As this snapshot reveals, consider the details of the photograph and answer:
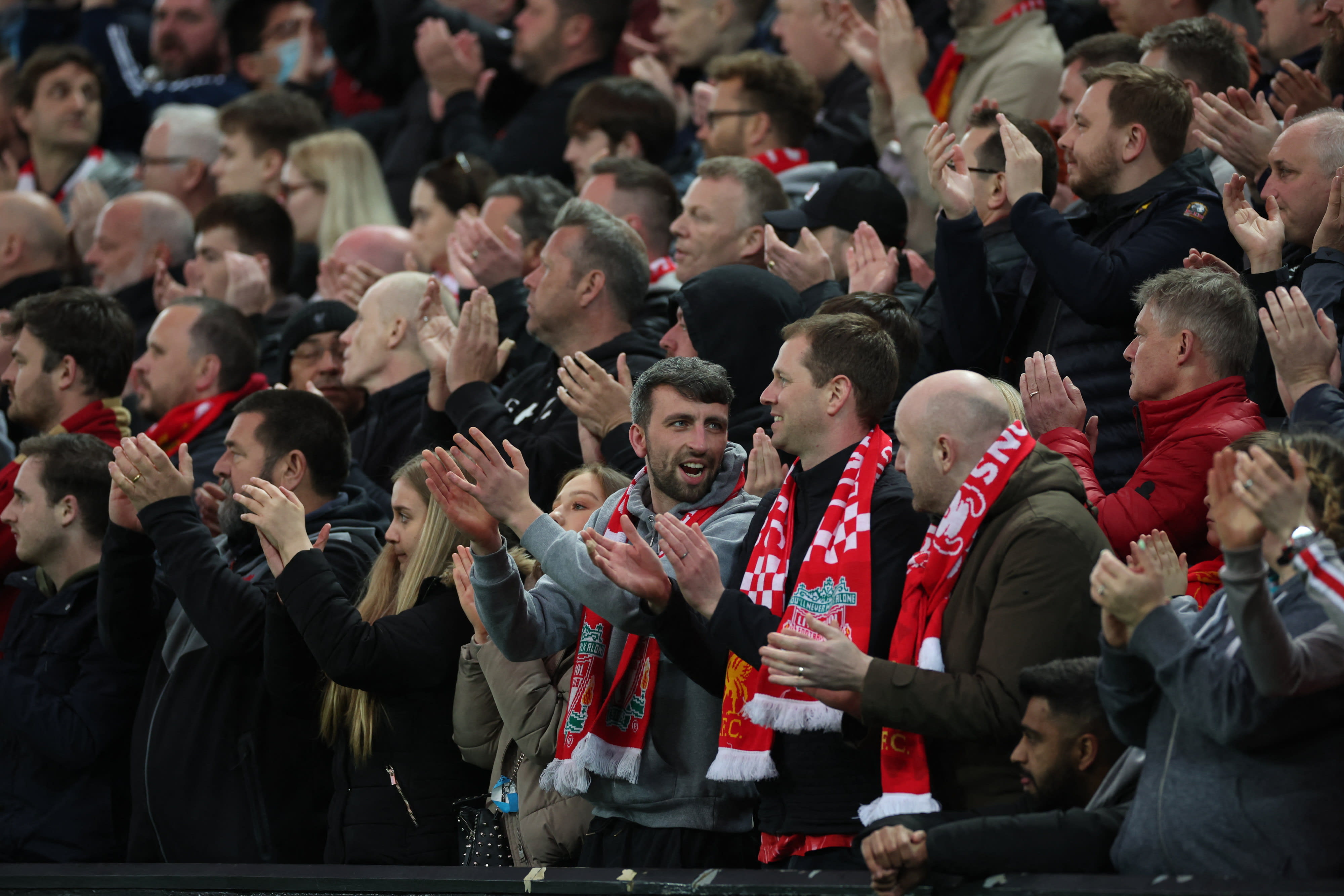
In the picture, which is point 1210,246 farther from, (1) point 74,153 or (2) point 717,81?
(1) point 74,153

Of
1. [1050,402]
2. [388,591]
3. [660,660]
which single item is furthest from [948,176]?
[388,591]

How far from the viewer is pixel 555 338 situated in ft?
19.3

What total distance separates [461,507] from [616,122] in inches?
154

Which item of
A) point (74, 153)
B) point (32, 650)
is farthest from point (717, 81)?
point (74, 153)

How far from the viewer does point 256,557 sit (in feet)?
17.0

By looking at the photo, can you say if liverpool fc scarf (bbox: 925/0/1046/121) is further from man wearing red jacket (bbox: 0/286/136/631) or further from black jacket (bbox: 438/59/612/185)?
man wearing red jacket (bbox: 0/286/136/631)

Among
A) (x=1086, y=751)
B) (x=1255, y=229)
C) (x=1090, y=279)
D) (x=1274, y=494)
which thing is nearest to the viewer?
(x=1274, y=494)

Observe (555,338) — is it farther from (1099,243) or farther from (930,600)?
(930,600)

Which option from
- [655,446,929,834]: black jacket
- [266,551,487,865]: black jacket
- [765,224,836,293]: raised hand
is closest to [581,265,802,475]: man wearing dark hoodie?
[765,224,836,293]: raised hand

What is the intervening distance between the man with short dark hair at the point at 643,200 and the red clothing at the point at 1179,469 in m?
2.82

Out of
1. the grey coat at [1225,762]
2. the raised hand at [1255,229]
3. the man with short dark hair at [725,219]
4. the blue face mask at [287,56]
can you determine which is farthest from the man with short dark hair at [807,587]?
the blue face mask at [287,56]

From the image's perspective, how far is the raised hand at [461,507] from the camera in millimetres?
4113

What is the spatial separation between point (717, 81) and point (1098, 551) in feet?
13.8

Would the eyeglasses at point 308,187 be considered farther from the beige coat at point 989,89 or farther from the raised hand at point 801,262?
the raised hand at point 801,262
